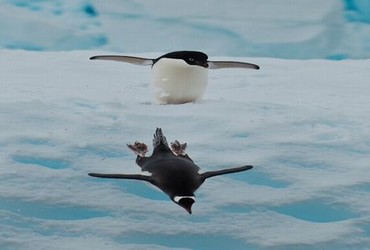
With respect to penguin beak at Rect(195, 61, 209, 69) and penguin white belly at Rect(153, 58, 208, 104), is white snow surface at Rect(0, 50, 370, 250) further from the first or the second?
penguin beak at Rect(195, 61, 209, 69)

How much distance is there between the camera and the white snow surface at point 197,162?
3.22m

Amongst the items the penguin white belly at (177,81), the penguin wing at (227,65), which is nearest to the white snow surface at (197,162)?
the penguin white belly at (177,81)

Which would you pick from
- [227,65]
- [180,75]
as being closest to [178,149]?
[180,75]

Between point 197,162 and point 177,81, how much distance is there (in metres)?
1.63

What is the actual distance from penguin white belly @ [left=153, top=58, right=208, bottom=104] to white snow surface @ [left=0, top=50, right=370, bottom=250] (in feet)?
0.44

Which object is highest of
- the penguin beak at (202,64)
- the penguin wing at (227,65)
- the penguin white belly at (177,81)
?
the penguin wing at (227,65)

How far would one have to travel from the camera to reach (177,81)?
18.6 feet

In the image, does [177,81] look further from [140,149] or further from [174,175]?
[174,175]

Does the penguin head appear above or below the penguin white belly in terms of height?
below

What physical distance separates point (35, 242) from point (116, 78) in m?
4.53

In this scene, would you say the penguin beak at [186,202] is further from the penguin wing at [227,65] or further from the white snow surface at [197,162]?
the penguin wing at [227,65]

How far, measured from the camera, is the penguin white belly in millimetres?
5617

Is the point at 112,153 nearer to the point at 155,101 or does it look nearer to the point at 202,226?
the point at 202,226

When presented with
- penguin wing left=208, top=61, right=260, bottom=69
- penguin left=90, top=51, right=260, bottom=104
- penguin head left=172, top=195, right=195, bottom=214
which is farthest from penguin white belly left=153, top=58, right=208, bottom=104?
penguin head left=172, top=195, right=195, bottom=214
